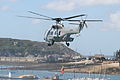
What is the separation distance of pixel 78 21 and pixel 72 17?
6.87 feet

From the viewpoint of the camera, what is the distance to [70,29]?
91.5 m

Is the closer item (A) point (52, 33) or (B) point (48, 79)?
(A) point (52, 33)

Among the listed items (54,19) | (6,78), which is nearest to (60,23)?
(54,19)

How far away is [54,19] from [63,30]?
3.67m

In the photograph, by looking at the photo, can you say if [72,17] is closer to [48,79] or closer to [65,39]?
[65,39]

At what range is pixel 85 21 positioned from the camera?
9156cm

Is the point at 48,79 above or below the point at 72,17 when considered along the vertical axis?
below

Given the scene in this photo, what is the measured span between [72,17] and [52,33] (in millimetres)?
6675

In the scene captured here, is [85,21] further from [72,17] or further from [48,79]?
[48,79]

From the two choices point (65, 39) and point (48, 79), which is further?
point (48, 79)

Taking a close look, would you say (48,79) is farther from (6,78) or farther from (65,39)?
(65,39)

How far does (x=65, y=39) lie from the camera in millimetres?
90688

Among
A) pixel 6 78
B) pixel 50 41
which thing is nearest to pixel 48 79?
pixel 6 78

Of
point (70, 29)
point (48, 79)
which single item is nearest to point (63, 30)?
point (70, 29)
